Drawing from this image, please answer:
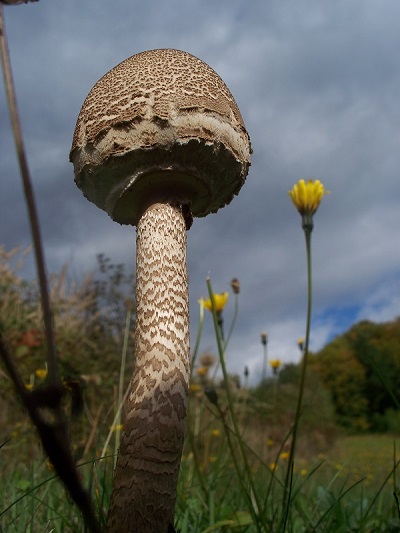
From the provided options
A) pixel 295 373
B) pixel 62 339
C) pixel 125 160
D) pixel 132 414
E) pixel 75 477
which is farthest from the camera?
pixel 295 373

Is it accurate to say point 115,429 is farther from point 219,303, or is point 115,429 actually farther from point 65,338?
point 65,338

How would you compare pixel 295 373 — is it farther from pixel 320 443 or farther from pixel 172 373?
pixel 172 373

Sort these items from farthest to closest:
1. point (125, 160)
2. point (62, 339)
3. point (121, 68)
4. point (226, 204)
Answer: point (62, 339) < point (226, 204) < point (121, 68) < point (125, 160)

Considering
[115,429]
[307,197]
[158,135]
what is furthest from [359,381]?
[158,135]

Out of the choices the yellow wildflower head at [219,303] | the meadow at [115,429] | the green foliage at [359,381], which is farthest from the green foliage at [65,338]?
the green foliage at [359,381]

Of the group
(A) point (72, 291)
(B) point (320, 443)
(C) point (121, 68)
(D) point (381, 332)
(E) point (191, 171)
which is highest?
(D) point (381, 332)

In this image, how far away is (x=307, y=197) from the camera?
1.90m

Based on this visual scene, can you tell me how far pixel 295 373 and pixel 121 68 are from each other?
20.8m

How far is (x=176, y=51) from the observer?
6.17 ft

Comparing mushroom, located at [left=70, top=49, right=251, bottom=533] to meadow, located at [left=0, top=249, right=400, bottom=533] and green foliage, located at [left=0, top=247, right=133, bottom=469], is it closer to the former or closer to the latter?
meadow, located at [left=0, top=249, right=400, bottom=533]

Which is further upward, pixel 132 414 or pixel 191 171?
pixel 191 171

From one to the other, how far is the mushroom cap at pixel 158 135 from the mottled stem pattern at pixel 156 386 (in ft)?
0.43

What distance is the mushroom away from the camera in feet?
4.80

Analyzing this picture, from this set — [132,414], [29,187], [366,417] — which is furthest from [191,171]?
[366,417]
